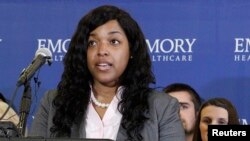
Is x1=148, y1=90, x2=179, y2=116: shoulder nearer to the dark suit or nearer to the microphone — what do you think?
the dark suit

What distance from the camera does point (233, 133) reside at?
1612mm

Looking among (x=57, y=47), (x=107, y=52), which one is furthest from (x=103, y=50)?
(x=57, y=47)

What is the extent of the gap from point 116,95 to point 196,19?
1536mm

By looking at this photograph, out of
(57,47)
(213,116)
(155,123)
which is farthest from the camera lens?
(57,47)

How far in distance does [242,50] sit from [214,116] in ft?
1.65

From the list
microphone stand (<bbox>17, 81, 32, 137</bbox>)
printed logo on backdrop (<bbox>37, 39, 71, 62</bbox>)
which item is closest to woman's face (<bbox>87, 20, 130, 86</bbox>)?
microphone stand (<bbox>17, 81, 32, 137</bbox>)

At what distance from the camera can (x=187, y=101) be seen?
334 cm

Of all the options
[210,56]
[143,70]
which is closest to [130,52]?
[143,70]

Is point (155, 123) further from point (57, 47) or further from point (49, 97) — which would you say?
point (57, 47)

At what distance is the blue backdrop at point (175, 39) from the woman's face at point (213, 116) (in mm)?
377

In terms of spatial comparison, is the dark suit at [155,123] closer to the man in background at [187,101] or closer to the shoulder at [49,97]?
the shoulder at [49,97]

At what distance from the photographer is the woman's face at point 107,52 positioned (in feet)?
6.17

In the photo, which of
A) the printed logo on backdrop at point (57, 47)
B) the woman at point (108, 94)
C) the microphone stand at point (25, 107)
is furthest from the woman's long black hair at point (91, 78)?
the printed logo on backdrop at point (57, 47)

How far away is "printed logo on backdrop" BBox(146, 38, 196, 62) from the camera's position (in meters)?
3.37
